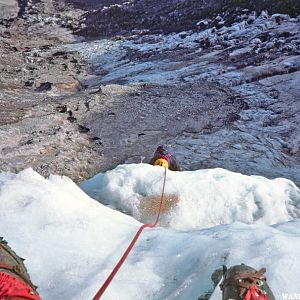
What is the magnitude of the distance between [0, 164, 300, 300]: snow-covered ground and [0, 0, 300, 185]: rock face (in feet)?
5.74

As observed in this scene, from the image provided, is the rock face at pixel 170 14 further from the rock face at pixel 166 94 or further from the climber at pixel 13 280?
the climber at pixel 13 280

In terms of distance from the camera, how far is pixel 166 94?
8805 mm

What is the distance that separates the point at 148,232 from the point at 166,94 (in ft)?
18.9

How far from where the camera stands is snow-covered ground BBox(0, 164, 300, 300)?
2.62 m

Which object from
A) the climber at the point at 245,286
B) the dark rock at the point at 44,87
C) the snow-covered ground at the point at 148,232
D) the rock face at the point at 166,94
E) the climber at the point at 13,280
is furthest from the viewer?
the dark rock at the point at 44,87

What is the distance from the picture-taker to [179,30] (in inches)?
552

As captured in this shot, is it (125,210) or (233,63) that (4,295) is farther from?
(233,63)

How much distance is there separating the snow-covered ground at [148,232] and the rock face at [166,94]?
5.74 feet

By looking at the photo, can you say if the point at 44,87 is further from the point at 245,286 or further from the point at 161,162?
the point at 245,286

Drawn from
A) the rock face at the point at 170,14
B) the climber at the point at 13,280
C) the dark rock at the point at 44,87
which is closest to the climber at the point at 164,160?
the climber at the point at 13,280

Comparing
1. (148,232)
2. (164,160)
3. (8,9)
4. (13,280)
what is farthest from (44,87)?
(8,9)

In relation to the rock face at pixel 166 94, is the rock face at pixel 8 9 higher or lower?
higher

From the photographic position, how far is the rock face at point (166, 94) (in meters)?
6.47

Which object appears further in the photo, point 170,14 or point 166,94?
point 170,14
